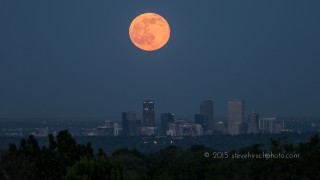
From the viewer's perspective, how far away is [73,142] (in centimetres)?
3922

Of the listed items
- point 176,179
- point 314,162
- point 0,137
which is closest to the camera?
point 314,162

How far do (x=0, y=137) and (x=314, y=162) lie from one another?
173298 millimetres

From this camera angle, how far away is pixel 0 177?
3197 centimetres

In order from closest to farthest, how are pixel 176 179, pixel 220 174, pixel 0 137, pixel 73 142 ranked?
pixel 73 142 → pixel 220 174 → pixel 176 179 → pixel 0 137

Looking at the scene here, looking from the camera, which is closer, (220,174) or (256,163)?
(256,163)

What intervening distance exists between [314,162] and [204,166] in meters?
19.0

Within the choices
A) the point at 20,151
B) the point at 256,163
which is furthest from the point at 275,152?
the point at 20,151

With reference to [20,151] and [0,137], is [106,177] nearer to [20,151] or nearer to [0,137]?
[20,151]

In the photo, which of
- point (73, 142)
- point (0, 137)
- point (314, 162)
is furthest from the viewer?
point (0, 137)

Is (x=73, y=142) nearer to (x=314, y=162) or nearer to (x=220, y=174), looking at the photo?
(x=220, y=174)

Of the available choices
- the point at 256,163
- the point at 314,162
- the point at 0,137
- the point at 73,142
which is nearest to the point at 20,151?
the point at 73,142

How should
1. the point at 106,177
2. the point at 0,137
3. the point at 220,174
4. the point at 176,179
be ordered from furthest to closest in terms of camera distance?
the point at 0,137 < the point at 176,179 < the point at 220,174 < the point at 106,177

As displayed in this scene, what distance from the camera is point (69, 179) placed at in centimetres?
2616

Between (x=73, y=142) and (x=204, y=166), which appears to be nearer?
(x=73, y=142)
